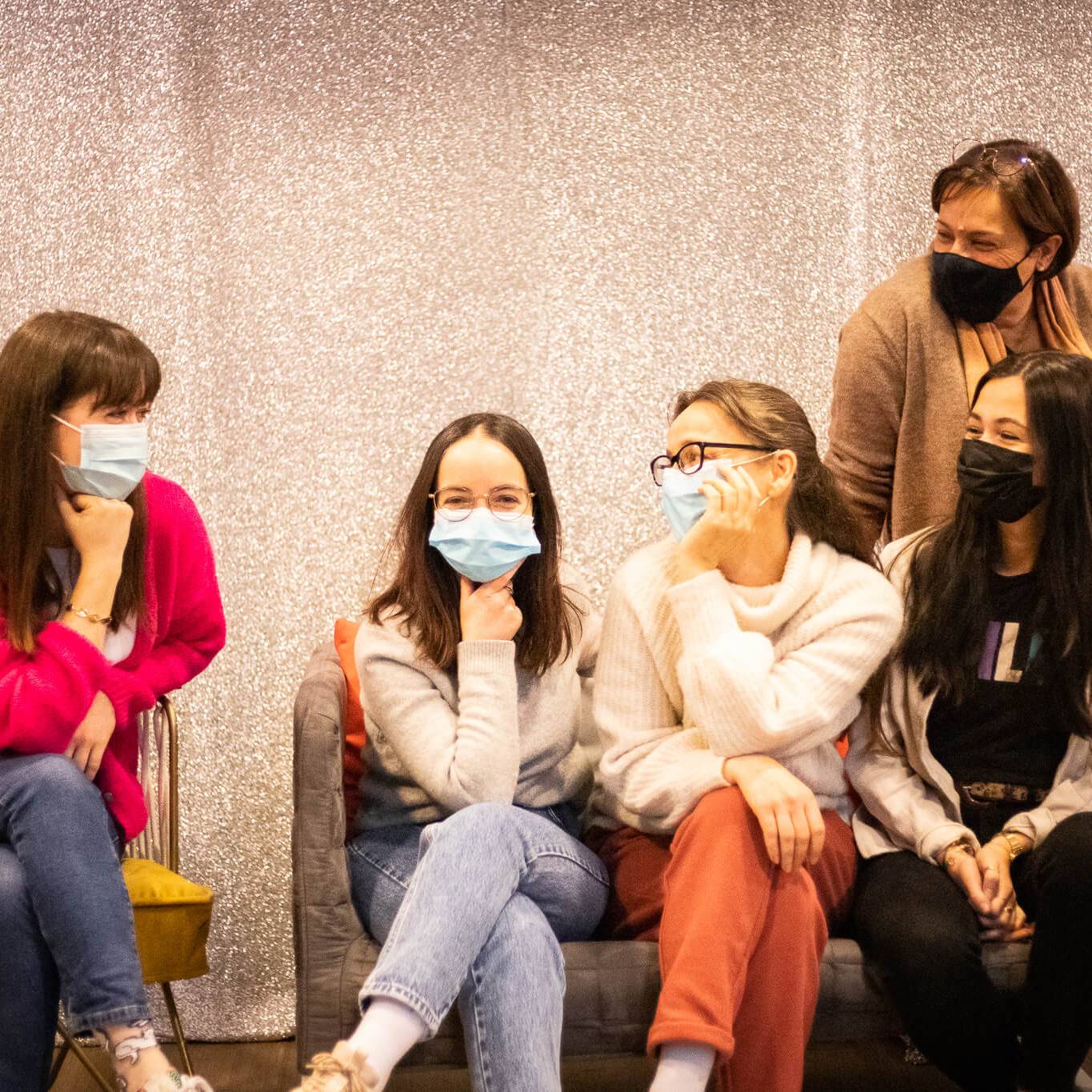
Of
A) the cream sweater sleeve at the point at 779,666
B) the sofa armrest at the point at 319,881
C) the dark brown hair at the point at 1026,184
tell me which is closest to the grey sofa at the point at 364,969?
the sofa armrest at the point at 319,881

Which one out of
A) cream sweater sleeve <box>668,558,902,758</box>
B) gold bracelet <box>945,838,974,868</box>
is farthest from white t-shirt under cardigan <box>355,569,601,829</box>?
gold bracelet <box>945,838,974,868</box>

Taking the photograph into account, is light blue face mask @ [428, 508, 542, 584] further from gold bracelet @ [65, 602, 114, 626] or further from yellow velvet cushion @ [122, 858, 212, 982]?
yellow velvet cushion @ [122, 858, 212, 982]

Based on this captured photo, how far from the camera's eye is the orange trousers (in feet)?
5.93

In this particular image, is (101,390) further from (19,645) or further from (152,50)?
(152,50)

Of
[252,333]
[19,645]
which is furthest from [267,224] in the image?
[19,645]

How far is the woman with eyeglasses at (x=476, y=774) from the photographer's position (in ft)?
5.94

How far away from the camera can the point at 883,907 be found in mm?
2010

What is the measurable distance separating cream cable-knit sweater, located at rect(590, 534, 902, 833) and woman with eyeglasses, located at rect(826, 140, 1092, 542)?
306 millimetres

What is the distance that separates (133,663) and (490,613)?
0.54m

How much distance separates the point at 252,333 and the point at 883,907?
66.6 inches

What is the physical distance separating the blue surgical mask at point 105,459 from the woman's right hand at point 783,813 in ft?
3.15

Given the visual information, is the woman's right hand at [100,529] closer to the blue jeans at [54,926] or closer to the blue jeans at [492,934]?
the blue jeans at [54,926]

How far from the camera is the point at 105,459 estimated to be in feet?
6.79

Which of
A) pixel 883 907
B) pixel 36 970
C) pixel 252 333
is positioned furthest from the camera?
pixel 252 333
